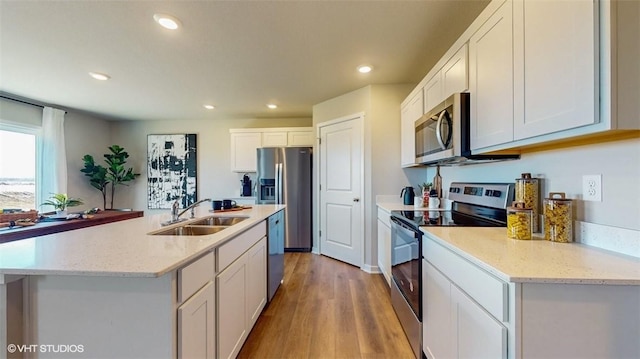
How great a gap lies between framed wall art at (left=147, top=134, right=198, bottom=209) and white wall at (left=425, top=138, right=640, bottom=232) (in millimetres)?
5204

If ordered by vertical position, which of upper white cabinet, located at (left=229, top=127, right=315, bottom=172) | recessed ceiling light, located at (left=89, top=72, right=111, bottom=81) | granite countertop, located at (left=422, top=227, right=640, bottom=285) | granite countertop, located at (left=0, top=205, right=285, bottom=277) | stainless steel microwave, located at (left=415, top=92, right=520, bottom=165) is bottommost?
granite countertop, located at (left=0, top=205, right=285, bottom=277)

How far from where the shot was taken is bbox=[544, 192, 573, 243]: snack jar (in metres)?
1.21

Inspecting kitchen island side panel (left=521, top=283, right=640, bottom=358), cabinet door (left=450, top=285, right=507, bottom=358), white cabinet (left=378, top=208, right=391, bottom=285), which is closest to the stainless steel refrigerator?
white cabinet (left=378, top=208, right=391, bottom=285)

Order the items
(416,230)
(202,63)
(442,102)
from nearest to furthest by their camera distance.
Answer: (416,230) → (442,102) → (202,63)

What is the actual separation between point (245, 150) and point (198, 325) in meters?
3.93

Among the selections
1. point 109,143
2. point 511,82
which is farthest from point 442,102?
point 109,143

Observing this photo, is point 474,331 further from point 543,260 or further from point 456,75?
point 456,75

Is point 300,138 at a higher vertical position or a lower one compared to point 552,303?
higher

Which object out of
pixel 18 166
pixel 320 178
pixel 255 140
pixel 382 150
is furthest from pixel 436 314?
pixel 18 166

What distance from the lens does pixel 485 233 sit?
144 cm

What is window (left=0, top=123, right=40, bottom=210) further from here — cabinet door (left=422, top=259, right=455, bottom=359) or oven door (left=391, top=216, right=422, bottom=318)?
cabinet door (left=422, top=259, right=455, bottom=359)

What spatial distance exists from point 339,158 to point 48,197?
4512 mm

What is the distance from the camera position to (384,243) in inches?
113

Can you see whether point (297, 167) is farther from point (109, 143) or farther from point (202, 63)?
point (109, 143)
